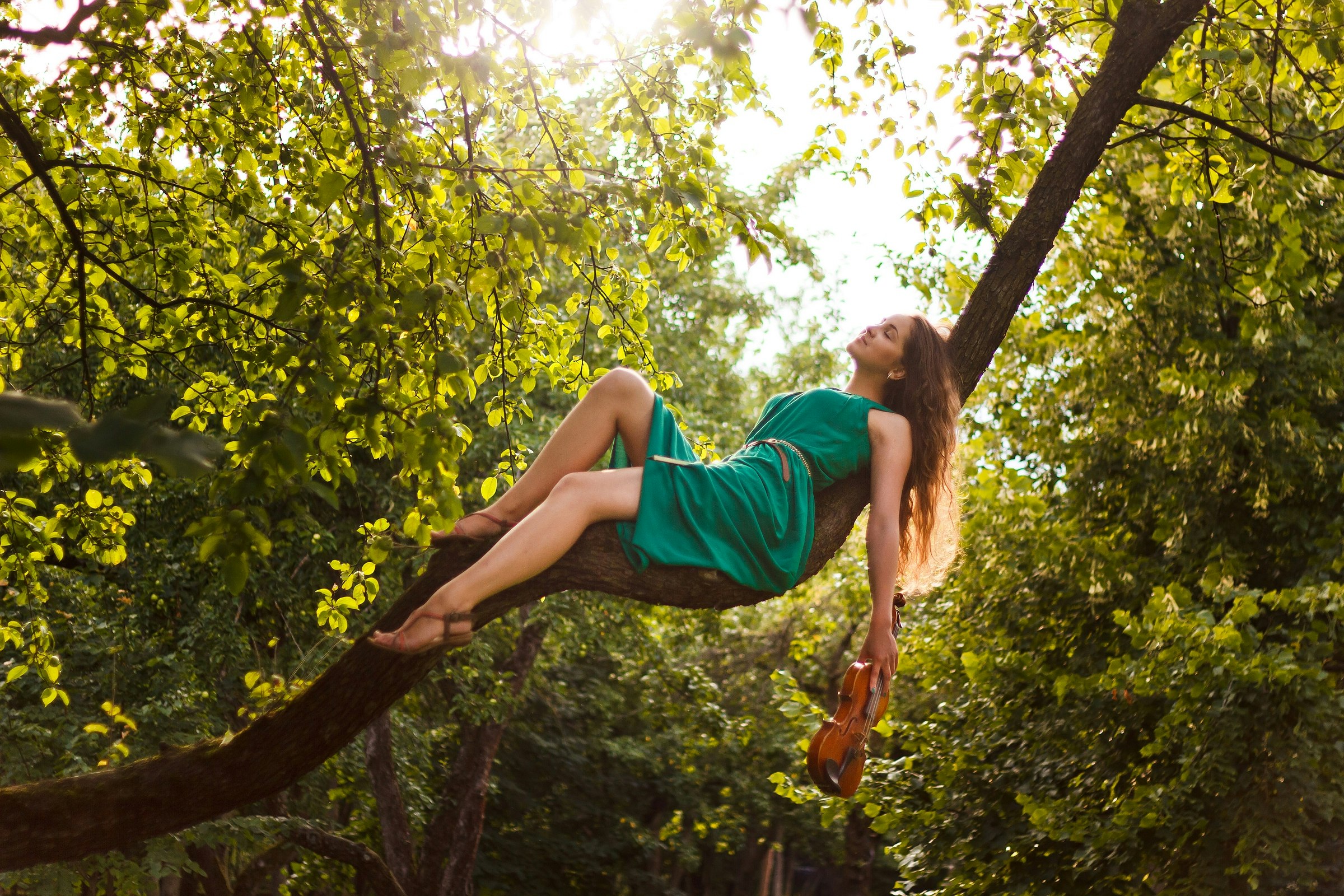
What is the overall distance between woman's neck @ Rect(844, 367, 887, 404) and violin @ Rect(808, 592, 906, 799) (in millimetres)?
739

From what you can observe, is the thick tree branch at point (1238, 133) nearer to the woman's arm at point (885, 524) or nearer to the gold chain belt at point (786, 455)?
the woman's arm at point (885, 524)

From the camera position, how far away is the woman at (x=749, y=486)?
8.63 feet

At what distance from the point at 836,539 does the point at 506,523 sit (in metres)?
0.95

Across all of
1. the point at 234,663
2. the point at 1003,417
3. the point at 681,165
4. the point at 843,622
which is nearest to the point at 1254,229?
the point at 1003,417

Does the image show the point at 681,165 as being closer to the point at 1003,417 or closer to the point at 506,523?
the point at 506,523

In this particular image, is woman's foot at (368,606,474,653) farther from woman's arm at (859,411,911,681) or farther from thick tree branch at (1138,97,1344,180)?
thick tree branch at (1138,97,1344,180)

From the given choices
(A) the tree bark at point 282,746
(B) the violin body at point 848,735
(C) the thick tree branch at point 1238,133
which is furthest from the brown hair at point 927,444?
(C) the thick tree branch at point 1238,133

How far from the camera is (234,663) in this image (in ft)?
28.5

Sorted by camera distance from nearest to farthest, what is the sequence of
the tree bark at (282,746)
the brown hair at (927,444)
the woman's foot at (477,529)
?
the tree bark at (282,746) < the woman's foot at (477,529) < the brown hair at (927,444)

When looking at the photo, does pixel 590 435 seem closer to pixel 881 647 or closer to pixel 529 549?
pixel 529 549

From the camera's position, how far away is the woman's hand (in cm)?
306

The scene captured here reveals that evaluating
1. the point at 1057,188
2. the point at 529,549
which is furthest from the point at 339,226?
the point at 1057,188

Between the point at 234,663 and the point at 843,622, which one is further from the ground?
the point at 843,622

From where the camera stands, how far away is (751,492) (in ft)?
9.74
